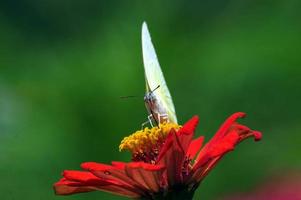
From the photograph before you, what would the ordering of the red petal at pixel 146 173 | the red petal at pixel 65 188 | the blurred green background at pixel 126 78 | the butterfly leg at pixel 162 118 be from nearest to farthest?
the red petal at pixel 146 173 → the red petal at pixel 65 188 → the butterfly leg at pixel 162 118 → the blurred green background at pixel 126 78

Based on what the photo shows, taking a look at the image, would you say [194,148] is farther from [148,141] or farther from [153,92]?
[153,92]

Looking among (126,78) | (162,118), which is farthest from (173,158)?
(126,78)

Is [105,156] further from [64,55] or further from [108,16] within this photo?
[108,16]

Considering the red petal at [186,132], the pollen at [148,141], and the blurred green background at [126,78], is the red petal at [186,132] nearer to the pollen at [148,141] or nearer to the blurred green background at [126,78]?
the pollen at [148,141]

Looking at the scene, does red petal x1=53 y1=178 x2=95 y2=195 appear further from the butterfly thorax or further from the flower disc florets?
the butterfly thorax

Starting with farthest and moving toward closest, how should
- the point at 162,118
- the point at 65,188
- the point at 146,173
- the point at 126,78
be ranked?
the point at 126,78 → the point at 162,118 → the point at 65,188 → the point at 146,173

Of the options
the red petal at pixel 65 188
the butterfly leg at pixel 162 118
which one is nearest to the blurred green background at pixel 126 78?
the butterfly leg at pixel 162 118
